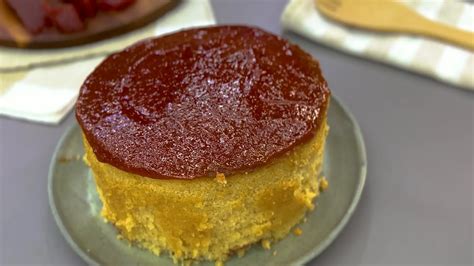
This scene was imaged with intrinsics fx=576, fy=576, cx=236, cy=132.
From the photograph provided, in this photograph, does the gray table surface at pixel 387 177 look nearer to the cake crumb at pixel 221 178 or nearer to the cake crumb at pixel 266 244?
the cake crumb at pixel 266 244

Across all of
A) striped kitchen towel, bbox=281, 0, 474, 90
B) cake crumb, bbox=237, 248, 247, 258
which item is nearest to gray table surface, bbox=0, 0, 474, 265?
striped kitchen towel, bbox=281, 0, 474, 90

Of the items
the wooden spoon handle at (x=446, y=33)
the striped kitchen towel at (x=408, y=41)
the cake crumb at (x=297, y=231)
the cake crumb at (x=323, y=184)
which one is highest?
the wooden spoon handle at (x=446, y=33)

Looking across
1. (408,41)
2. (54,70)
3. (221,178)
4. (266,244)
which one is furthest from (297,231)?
(54,70)

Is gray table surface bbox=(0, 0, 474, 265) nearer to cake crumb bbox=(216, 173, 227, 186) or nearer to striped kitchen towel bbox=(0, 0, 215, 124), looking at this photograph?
striped kitchen towel bbox=(0, 0, 215, 124)

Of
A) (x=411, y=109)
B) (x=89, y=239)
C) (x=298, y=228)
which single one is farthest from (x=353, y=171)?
(x=89, y=239)

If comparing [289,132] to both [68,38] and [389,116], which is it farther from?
[68,38]

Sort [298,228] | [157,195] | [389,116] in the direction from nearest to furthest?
[157,195] → [298,228] → [389,116]

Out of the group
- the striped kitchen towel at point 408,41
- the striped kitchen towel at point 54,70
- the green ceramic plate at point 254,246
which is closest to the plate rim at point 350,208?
the green ceramic plate at point 254,246
